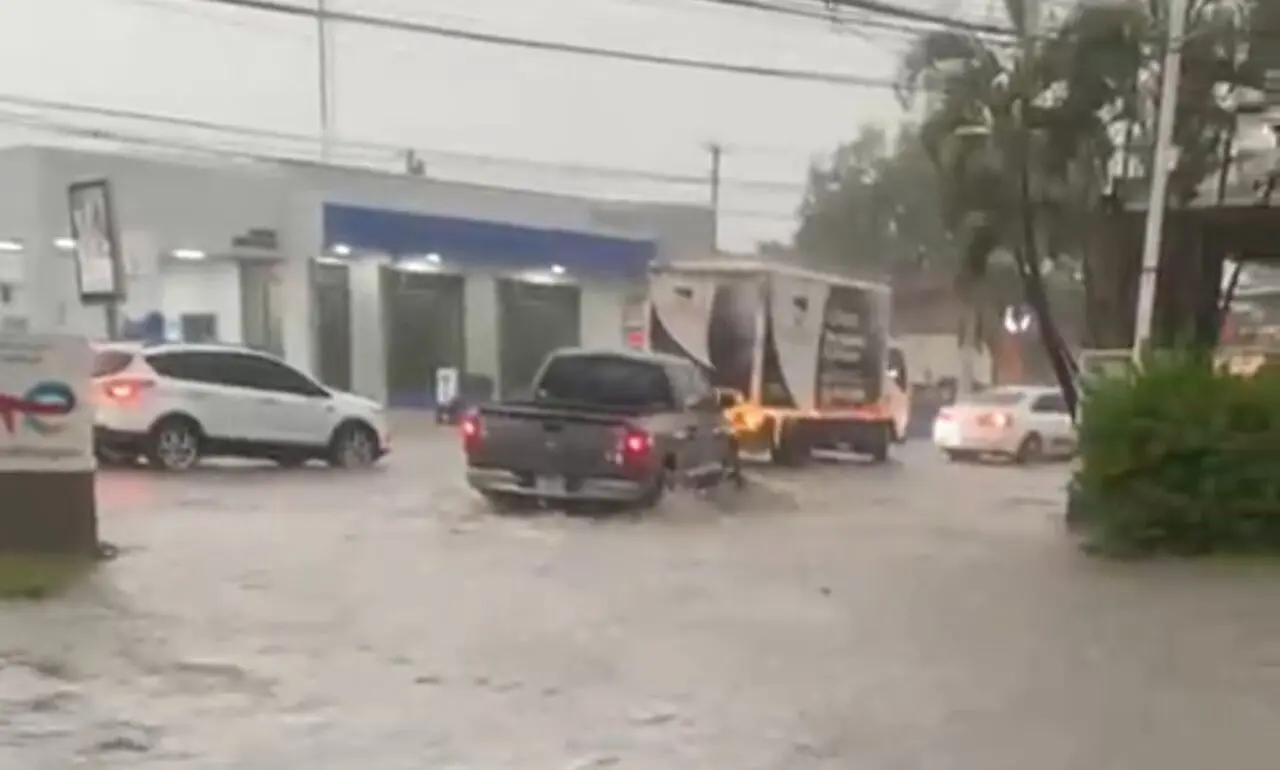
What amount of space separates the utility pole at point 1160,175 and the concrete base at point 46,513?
9669mm

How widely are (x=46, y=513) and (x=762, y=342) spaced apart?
1648cm

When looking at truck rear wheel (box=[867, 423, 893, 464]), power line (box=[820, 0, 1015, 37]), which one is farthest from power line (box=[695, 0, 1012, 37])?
truck rear wheel (box=[867, 423, 893, 464])

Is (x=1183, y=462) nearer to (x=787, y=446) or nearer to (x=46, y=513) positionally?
(x=46, y=513)

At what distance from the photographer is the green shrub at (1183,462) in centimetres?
1491

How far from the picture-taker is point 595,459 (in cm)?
1798

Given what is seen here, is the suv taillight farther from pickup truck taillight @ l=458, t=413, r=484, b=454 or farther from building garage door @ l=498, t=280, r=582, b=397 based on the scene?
building garage door @ l=498, t=280, r=582, b=397

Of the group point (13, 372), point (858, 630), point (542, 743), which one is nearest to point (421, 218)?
point (13, 372)

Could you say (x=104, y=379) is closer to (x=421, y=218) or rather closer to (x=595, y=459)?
(x=595, y=459)

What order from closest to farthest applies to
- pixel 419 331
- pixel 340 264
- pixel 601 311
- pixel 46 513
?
pixel 46 513 → pixel 340 264 → pixel 419 331 → pixel 601 311

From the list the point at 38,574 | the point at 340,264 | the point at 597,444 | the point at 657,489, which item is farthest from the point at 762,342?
the point at 38,574

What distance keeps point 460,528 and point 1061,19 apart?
30.8 feet

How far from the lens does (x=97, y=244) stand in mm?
24062

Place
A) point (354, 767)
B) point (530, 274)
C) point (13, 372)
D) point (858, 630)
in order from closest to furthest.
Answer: point (354, 767)
point (858, 630)
point (13, 372)
point (530, 274)

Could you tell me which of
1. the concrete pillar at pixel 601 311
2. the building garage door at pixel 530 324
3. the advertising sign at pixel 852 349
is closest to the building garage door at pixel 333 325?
the building garage door at pixel 530 324
